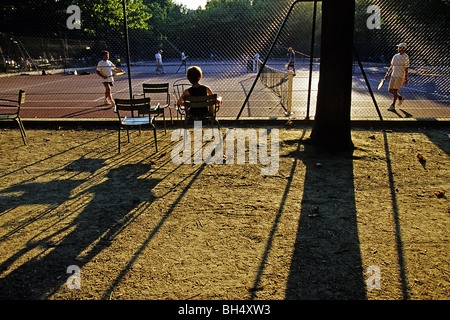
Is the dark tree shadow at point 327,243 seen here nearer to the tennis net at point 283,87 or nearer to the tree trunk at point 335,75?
the tree trunk at point 335,75

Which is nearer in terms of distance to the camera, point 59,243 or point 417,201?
point 59,243

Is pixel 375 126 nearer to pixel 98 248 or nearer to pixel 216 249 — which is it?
pixel 216 249

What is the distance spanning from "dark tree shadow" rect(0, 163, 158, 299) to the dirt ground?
1cm

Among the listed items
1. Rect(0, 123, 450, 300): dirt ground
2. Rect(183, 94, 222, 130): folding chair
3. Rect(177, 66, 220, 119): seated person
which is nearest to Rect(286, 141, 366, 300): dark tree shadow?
A: Rect(0, 123, 450, 300): dirt ground

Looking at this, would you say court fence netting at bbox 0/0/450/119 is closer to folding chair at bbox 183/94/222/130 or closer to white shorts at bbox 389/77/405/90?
white shorts at bbox 389/77/405/90

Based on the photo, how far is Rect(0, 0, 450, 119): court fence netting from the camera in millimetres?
10461

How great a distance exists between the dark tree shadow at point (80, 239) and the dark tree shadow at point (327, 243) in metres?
2.01

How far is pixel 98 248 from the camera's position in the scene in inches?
133

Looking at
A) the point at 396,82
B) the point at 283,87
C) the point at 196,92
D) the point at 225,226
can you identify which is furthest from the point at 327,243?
the point at 283,87

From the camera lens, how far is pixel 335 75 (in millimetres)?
5949

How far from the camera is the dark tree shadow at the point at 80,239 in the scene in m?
2.86

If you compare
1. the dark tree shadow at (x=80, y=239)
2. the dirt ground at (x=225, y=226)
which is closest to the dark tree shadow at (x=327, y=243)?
the dirt ground at (x=225, y=226)
